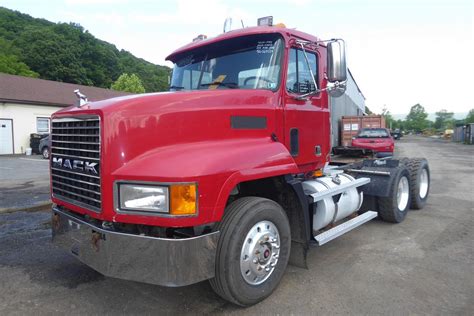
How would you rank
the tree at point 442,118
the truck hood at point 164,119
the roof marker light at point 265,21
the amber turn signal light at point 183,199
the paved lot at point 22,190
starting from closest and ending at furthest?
the amber turn signal light at point 183,199 → the truck hood at point 164,119 → the roof marker light at point 265,21 → the paved lot at point 22,190 → the tree at point 442,118

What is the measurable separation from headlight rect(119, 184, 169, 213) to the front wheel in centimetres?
60

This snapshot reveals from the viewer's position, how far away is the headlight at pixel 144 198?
2809 millimetres

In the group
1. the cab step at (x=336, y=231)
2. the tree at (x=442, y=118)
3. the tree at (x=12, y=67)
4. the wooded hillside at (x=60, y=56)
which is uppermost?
the wooded hillside at (x=60, y=56)

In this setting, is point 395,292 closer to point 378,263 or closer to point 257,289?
point 378,263

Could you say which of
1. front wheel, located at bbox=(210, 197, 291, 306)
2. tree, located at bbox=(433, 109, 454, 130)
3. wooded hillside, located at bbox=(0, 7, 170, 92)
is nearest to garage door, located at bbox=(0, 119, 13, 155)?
wooded hillside, located at bbox=(0, 7, 170, 92)

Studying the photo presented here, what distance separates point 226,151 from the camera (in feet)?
10.6

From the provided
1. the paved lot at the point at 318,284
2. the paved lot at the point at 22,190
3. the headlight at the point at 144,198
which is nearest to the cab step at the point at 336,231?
the paved lot at the point at 318,284

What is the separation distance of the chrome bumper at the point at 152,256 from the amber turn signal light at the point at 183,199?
0.23 metres

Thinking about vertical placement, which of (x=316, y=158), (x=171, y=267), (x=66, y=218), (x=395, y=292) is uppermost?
(x=316, y=158)

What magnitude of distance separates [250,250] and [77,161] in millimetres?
1779

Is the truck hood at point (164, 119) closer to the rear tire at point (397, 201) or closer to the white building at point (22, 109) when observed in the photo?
the rear tire at point (397, 201)

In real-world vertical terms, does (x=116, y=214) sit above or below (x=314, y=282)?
above

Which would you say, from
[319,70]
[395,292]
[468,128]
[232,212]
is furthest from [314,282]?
[468,128]

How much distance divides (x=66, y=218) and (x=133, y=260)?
1.07 m
